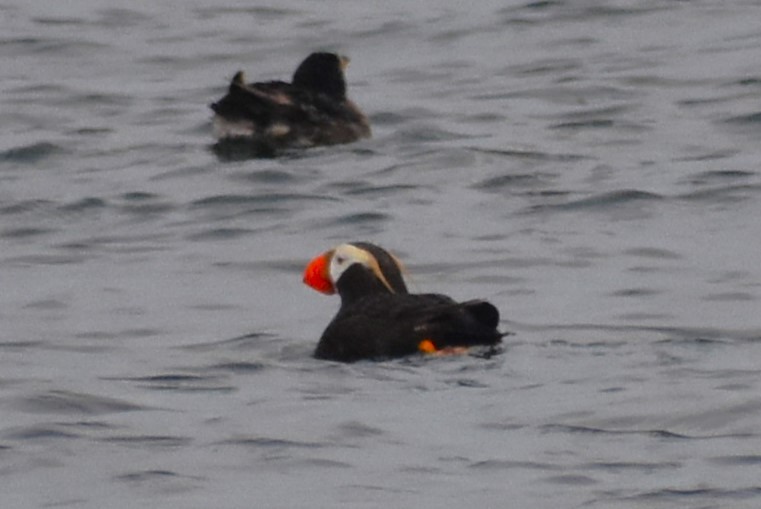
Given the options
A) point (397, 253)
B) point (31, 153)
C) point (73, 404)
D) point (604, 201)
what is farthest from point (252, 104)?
point (73, 404)

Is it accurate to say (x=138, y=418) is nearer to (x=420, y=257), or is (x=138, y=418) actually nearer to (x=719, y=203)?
(x=420, y=257)

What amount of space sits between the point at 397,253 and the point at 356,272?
2.09 m

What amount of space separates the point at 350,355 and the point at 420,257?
281cm

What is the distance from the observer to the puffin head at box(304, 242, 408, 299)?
38.0 feet

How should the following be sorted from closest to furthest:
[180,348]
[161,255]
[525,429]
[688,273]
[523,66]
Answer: [525,429] → [180,348] → [688,273] → [161,255] → [523,66]

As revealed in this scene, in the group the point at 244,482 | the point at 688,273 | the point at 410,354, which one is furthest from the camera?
the point at 688,273

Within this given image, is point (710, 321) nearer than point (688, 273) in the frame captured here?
Yes

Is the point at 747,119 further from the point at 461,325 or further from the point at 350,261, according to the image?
the point at 461,325

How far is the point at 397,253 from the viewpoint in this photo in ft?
45.0

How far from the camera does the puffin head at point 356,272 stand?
1158cm

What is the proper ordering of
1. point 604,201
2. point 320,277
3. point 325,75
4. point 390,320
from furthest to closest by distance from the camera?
point 325,75, point 604,201, point 320,277, point 390,320

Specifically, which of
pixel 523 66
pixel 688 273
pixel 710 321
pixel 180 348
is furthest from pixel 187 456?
pixel 523 66

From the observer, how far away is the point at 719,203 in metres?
14.5

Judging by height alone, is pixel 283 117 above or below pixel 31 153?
above
